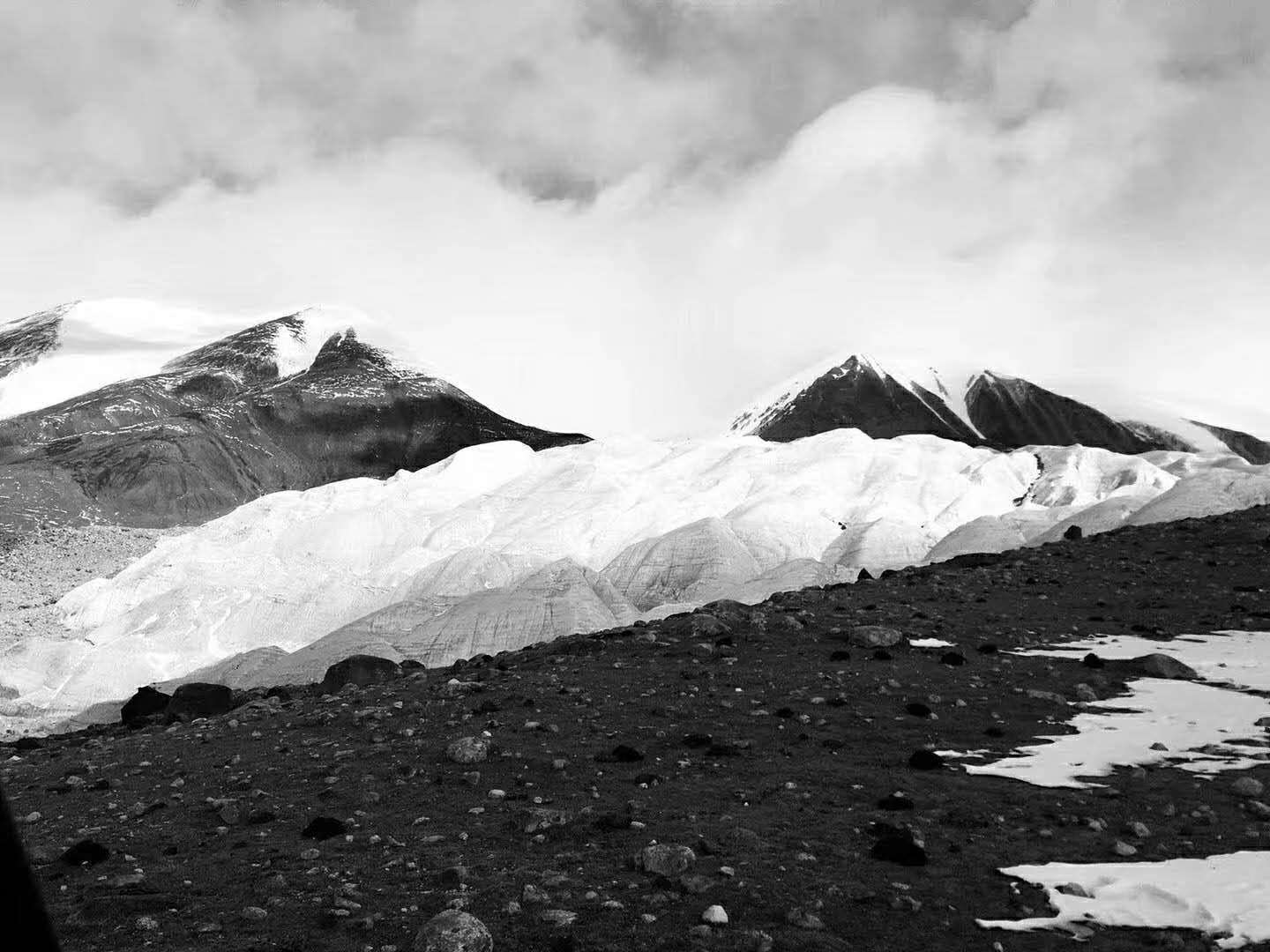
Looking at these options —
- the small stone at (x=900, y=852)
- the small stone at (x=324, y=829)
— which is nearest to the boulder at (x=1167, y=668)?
the small stone at (x=900, y=852)

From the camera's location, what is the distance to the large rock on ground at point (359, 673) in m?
27.1

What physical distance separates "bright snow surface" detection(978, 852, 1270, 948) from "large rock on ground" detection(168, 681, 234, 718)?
24.0 m

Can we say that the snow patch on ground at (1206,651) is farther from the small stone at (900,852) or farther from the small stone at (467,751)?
the small stone at (467,751)

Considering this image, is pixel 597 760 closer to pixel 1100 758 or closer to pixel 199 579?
pixel 1100 758

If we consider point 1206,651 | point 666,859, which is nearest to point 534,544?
point 1206,651

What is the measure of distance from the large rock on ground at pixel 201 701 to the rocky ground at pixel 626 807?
3.79 m

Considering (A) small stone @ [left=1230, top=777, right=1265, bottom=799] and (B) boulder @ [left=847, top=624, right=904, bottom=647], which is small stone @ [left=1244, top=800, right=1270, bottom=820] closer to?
(A) small stone @ [left=1230, top=777, right=1265, bottom=799]

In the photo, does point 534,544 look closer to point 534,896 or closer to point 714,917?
point 534,896

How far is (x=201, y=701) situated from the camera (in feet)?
89.6

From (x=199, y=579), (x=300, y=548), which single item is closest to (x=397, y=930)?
(x=199, y=579)

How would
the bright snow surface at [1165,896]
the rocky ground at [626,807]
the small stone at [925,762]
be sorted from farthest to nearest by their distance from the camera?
the small stone at [925,762] < the rocky ground at [626,807] < the bright snow surface at [1165,896]

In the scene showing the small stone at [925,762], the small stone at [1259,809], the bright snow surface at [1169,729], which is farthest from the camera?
the small stone at [925,762]

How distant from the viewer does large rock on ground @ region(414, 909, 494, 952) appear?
7.96 m

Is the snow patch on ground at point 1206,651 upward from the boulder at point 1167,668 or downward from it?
downward
